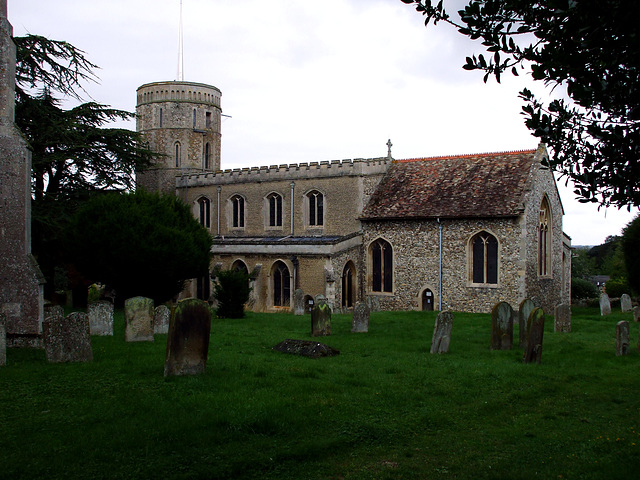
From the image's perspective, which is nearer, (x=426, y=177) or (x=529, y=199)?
(x=529, y=199)

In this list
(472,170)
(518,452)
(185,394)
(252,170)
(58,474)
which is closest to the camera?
(58,474)

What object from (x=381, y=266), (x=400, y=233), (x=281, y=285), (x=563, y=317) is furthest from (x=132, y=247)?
(x=563, y=317)

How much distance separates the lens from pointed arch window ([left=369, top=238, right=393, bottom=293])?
2597cm

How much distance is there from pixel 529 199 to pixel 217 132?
842 inches

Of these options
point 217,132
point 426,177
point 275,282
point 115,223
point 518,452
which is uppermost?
point 217,132

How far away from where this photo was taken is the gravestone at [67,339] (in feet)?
33.6

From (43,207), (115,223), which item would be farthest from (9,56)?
(43,207)

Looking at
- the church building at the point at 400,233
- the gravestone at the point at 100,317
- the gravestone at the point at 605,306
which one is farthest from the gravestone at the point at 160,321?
the gravestone at the point at 605,306

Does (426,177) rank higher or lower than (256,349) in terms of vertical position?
higher

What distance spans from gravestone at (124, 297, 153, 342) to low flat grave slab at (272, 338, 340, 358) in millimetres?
3485

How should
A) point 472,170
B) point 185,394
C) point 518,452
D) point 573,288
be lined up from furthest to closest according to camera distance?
1. point 573,288
2. point 472,170
3. point 185,394
4. point 518,452

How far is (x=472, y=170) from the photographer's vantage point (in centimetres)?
2591

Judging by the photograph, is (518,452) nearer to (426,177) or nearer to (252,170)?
(426,177)

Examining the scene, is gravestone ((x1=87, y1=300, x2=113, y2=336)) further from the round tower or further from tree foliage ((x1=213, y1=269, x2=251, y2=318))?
the round tower
